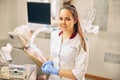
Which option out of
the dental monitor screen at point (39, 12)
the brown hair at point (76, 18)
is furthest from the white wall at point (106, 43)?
the brown hair at point (76, 18)

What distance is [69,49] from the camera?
156 centimetres

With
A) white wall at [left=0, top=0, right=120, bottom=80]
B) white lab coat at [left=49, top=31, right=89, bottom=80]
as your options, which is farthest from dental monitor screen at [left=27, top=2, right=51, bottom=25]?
white lab coat at [left=49, top=31, right=89, bottom=80]

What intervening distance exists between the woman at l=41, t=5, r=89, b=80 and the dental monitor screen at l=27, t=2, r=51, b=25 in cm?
57

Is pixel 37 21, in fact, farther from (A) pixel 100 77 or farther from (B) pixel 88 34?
(A) pixel 100 77

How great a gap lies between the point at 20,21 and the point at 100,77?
1.26 metres

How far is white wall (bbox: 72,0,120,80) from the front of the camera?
81.4 inches

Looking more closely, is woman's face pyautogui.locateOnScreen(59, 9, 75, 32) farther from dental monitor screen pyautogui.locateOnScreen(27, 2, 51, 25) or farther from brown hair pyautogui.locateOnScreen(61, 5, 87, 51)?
dental monitor screen pyautogui.locateOnScreen(27, 2, 51, 25)

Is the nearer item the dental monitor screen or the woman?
the woman

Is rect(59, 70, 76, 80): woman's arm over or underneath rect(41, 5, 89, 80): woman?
underneath

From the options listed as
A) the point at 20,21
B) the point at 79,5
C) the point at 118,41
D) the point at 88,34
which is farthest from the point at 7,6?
the point at 118,41

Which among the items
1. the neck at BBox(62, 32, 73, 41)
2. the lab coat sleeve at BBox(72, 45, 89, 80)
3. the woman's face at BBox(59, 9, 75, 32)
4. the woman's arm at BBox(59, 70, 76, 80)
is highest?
the woman's face at BBox(59, 9, 75, 32)

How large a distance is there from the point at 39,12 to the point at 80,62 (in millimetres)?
930

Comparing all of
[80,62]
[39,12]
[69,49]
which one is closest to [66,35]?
[69,49]

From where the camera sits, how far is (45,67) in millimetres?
1664
